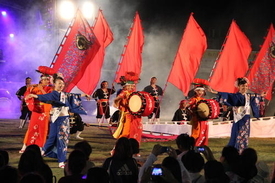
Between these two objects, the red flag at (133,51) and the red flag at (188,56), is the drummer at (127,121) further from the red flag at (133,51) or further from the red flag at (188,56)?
the red flag at (133,51)

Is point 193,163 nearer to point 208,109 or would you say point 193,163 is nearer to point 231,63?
point 208,109

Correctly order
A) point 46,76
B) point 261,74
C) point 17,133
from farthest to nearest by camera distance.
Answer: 1. point 261,74
2. point 17,133
3. point 46,76

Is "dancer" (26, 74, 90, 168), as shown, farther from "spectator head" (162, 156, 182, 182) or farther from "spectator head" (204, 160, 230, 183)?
"spectator head" (204, 160, 230, 183)

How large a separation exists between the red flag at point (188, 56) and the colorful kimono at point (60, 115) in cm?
544

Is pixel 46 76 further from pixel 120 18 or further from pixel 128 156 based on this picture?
pixel 120 18

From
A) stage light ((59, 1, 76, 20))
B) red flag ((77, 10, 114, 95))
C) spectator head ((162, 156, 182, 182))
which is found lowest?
spectator head ((162, 156, 182, 182))

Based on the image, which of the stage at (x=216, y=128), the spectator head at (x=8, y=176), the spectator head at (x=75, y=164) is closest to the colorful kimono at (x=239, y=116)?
the spectator head at (x=75, y=164)

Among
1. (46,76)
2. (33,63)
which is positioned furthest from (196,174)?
(33,63)

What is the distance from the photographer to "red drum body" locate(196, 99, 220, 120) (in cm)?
841

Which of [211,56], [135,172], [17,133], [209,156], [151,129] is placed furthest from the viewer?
[211,56]

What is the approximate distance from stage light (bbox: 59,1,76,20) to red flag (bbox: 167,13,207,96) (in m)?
8.24

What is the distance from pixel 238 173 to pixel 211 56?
2104 cm

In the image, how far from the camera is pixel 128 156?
400 centimetres

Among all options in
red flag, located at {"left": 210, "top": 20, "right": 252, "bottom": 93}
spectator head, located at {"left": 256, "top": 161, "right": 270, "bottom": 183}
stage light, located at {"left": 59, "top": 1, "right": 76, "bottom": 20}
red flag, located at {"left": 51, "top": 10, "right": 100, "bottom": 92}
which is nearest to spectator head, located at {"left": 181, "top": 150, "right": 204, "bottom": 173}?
spectator head, located at {"left": 256, "top": 161, "right": 270, "bottom": 183}
